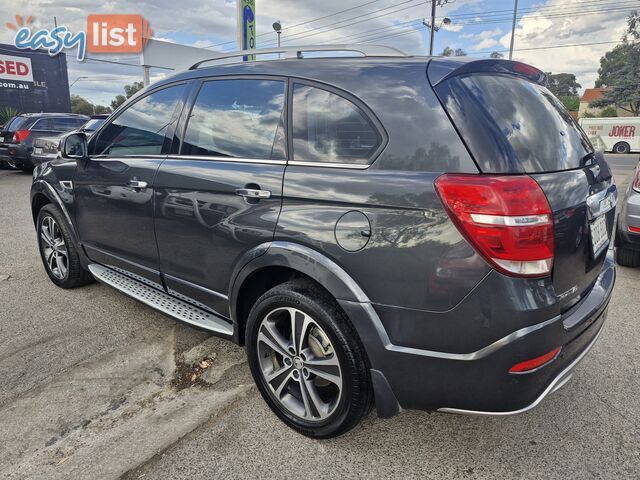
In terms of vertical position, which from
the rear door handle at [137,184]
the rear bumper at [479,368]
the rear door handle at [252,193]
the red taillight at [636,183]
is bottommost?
the rear bumper at [479,368]

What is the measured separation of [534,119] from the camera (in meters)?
1.96

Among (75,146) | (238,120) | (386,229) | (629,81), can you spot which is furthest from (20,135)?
(629,81)

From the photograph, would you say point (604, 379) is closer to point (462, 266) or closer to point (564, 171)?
point (564, 171)

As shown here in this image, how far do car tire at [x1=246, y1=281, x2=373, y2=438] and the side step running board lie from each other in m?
0.33

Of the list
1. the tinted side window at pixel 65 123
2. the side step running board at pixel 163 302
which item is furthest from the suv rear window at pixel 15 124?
the side step running board at pixel 163 302

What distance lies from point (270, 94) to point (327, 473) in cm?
190

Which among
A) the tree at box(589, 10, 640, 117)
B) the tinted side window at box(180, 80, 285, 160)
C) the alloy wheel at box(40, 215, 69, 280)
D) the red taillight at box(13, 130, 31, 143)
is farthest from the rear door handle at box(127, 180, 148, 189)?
the tree at box(589, 10, 640, 117)

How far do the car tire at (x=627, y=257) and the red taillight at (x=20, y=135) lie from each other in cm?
1364

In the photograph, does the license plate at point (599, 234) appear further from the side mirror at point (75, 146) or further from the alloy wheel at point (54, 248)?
the alloy wheel at point (54, 248)

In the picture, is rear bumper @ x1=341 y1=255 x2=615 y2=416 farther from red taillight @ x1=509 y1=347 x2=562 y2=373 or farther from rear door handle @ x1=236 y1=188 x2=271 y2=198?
rear door handle @ x1=236 y1=188 x2=271 y2=198

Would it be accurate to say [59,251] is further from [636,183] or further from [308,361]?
[636,183]

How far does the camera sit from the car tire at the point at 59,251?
389 cm

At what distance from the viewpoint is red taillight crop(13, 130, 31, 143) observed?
1212cm

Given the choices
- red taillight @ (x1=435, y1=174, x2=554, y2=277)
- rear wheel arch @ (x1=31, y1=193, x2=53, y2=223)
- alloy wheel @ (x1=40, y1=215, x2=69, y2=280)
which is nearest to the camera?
red taillight @ (x1=435, y1=174, x2=554, y2=277)
